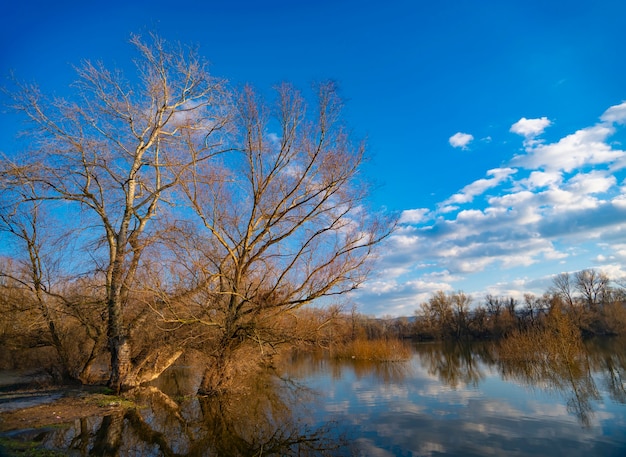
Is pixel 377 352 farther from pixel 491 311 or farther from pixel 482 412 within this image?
pixel 491 311

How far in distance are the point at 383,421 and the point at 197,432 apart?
4.73 meters

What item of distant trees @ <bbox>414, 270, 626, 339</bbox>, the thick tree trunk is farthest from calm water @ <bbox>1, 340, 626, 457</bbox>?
distant trees @ <bbox>414, 270, 626, 339</bbox>

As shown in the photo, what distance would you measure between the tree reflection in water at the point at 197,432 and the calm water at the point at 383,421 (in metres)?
0.02

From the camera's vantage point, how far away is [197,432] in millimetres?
9016

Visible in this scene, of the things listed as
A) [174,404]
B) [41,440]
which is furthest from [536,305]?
[41,440]

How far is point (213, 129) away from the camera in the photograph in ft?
45.2

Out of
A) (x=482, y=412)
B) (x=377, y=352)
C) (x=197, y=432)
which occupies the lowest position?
(x=482, y=412)

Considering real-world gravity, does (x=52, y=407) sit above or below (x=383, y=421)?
above

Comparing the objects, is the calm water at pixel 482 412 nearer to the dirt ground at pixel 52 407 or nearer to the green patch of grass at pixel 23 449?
the green patch of grass at pixel 23 449

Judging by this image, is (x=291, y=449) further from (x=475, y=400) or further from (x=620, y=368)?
(x=620, y=368)

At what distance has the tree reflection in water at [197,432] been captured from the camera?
24.9ft

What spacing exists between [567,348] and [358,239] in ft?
42.3

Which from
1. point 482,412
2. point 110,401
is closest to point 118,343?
point 110,401

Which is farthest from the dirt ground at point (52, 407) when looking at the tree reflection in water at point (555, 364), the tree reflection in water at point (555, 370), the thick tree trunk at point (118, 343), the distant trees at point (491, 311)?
the distant trees at point (491, 311)
